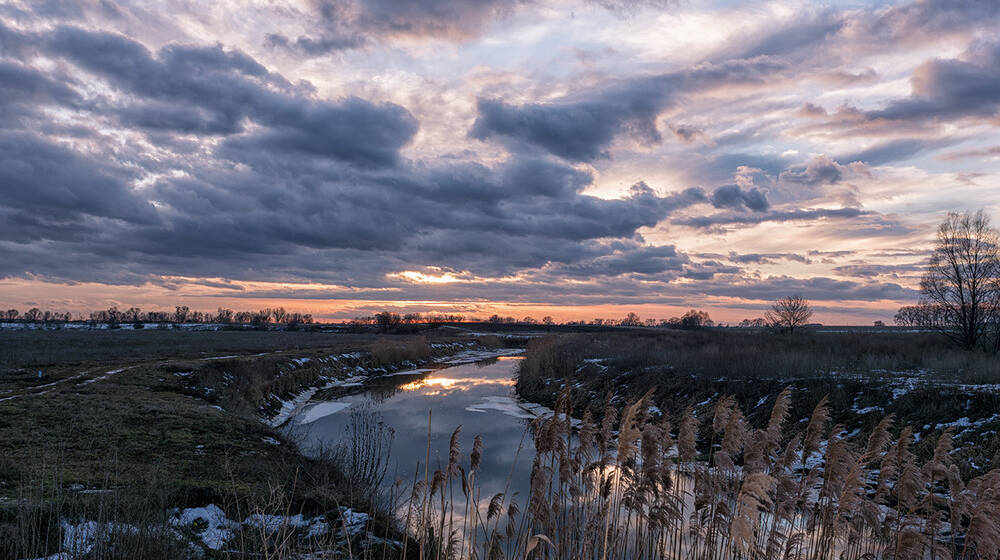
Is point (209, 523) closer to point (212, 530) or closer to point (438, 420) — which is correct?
point (212, 530)

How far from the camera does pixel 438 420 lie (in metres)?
23.0

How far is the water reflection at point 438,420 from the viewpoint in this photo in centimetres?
1559

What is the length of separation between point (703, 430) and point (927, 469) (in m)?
13.0

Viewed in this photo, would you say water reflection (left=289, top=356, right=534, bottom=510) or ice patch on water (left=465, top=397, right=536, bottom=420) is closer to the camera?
water reflection (left=289, top=356, right=534, bottom=510)

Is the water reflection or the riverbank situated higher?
the riverbank

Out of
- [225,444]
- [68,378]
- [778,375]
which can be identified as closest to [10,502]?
[225,444]

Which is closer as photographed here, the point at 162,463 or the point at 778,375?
the point at 162,463

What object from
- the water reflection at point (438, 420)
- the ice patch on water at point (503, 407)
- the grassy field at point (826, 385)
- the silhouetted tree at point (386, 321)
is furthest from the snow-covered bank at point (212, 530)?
the silhouetted tree at point (386, 321)

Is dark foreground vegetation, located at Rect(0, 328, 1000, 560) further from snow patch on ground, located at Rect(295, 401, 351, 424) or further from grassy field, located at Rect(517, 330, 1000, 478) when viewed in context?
snow patch on ground, located at Rect(295, 401, 351, 424)

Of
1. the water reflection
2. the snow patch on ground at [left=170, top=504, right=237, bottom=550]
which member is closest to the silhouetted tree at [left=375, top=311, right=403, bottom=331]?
the water reflection

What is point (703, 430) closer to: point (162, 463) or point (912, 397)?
point (912, 397)

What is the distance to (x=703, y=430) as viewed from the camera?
18516 millimetres

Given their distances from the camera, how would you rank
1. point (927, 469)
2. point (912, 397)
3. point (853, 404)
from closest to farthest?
point (927, 469), point (912, 397), point (853, 404)

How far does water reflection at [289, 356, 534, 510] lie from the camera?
15594 millimetres
